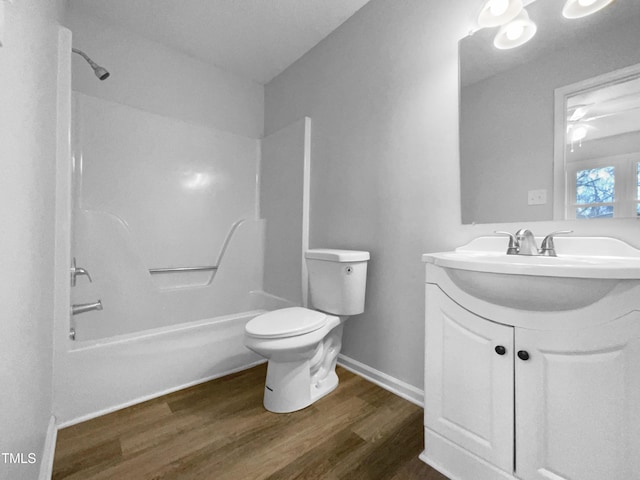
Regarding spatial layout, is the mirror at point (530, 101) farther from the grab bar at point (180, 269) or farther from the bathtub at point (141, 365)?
the grab bar at point (180, 269)

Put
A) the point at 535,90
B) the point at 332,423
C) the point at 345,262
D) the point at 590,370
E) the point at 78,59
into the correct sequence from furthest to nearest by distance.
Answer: the point at 78,59 < the point at 345,262 < the point at 332,423 < the point at 535,90 < the point at 590,370

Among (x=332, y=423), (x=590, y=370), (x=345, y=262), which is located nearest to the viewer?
(x=590, y=370)

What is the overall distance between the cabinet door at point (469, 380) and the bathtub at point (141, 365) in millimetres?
1217

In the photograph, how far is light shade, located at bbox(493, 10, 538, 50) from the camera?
1.15m

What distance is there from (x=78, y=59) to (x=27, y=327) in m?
1.97

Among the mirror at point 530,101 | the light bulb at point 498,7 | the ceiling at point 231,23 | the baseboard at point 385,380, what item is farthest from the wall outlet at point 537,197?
the ceiling at point 231,23

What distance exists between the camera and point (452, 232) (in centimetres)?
134

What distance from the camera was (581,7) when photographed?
3.41 feet

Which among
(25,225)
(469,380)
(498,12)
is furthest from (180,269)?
(498,12)

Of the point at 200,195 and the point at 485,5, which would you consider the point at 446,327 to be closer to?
the point at 485,5

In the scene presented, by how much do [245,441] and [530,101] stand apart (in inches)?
73.2

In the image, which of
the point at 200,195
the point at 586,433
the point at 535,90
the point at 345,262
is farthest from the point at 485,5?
the point at 200,195

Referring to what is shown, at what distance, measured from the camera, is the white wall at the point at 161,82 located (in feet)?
6.19

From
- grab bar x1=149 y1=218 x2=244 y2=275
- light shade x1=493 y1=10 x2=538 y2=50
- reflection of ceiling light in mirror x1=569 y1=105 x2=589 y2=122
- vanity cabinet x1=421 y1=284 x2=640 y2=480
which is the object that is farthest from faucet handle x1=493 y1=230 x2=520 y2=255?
grab bar x1=149 y1=218 x2=244 y2=275
